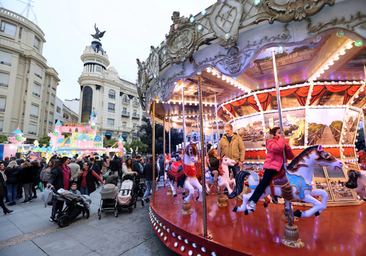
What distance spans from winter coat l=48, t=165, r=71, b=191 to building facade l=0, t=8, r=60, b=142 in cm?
2624

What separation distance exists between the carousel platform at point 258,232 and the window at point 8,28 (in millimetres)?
35353

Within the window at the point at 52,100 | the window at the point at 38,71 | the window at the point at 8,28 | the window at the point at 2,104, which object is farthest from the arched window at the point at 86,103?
the window at the point at 8,28

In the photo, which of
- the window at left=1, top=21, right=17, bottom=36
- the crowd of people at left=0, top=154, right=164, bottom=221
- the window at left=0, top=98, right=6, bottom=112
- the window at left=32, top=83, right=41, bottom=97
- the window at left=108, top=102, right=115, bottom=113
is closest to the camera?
the crowd of people at left=0, top=154, right=164, bottom=221

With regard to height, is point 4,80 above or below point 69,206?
above

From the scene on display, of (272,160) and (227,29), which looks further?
(227,29)

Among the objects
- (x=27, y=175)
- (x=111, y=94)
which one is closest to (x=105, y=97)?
(x=111, y=94)

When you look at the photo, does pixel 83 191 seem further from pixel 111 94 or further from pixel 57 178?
pixel 111 94

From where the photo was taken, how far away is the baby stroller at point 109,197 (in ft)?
18.1

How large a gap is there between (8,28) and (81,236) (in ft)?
114

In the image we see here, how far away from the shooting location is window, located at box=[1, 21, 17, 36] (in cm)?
2511

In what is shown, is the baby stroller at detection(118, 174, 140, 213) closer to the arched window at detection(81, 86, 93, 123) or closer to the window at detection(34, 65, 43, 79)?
the window at detection(34, 65, 43, 79)

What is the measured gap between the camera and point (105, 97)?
3653cm

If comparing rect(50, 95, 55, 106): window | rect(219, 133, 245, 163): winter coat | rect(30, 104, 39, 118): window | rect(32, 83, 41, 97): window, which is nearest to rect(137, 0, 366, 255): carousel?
rect(219, 133, 245, 163): winter coat

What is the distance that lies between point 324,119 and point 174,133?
69.6 feet
